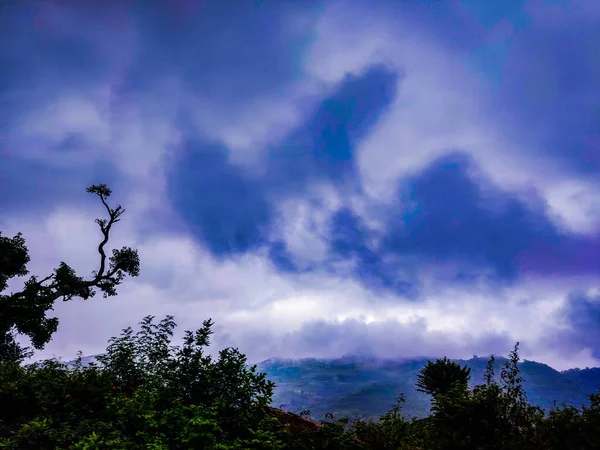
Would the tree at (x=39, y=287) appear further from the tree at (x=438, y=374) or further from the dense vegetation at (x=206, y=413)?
the tree at (x=438, y=374)

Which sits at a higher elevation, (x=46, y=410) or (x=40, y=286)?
(x=40, y=286)

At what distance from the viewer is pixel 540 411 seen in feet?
22.6

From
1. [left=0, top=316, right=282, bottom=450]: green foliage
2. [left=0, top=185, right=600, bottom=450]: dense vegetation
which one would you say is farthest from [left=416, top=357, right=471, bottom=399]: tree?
[left=0, top=316, right=282, bottom=450]: green foliage

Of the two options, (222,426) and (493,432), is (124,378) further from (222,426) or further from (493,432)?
(493,432)

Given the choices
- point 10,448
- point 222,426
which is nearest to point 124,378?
point 10,448

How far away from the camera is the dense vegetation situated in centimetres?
650

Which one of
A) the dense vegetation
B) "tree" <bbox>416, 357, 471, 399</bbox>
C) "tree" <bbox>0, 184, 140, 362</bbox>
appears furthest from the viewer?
"tree" <bbox>416, 357, 471, 399</bbox>

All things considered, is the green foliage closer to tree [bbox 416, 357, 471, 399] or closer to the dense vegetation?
the dense vegetation

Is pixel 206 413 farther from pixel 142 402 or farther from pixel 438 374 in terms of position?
pixel 438 374

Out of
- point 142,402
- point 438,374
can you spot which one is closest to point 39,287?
point 142,402

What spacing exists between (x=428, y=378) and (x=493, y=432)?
27881 millimetres

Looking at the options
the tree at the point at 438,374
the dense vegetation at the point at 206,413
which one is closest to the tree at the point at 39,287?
the dense vegetation at the point at 206,413

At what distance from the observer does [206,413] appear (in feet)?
23.7

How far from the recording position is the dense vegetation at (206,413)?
650 centimetres
